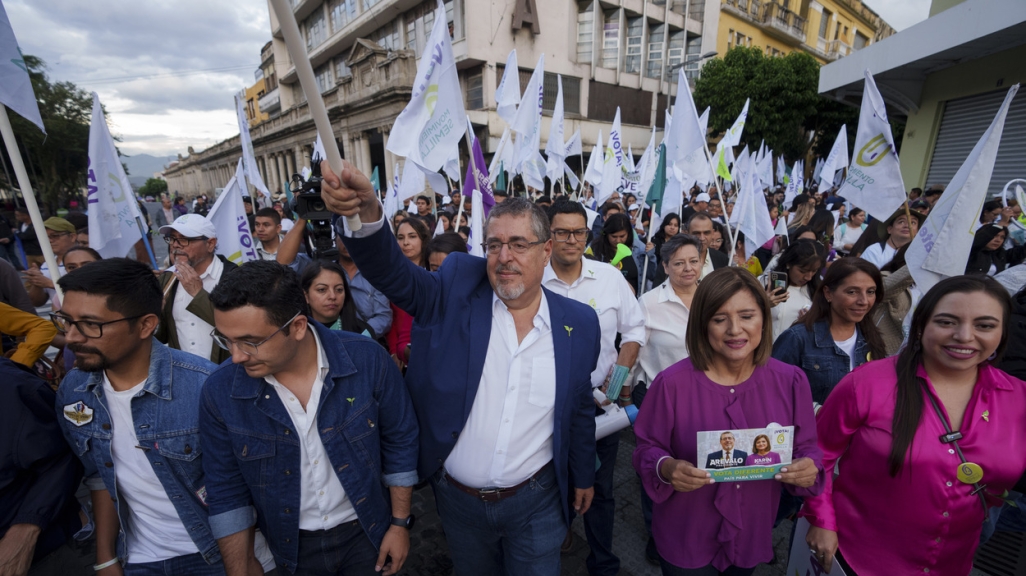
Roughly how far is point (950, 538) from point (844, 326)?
3.74ft

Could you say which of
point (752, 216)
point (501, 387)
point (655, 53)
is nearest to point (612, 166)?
point (752, 216)

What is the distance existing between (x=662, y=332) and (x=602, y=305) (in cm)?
45

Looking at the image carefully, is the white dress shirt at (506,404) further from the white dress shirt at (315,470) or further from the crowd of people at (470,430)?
the white dress shirt at (315,470)

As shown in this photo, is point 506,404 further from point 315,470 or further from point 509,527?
point 315,470

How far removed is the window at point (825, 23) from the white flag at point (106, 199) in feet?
150

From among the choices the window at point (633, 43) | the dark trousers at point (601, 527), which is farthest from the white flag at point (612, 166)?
the window at point (633, 43)

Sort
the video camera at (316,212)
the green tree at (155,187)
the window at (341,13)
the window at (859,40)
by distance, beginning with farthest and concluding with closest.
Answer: the green tree at (155,187) → the window at (859,40) → the window at (341,13) → the video camera at (316,212)

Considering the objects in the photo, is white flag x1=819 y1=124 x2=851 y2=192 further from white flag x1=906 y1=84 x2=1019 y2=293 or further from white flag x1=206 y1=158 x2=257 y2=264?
white flag x1=206 y1=158 x2=257 y2=264

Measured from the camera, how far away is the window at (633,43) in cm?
2602

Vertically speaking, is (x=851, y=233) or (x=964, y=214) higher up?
(x=964, y=214)

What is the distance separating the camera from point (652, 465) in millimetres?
1751

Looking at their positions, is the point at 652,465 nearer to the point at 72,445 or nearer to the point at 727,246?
the point at 72,445

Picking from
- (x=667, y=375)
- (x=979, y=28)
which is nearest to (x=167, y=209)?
(x=667, y=375)

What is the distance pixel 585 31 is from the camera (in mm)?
24422
